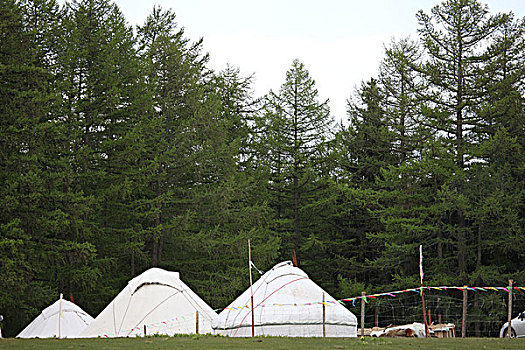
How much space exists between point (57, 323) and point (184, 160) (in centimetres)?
963

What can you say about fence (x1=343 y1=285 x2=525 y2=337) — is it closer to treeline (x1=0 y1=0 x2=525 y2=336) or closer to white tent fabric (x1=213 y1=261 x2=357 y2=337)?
treeline (x1=0 y1=0 x2=525 y2=336)

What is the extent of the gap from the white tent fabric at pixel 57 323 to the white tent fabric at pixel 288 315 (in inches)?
278

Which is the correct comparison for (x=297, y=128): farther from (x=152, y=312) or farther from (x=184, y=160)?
(x=152, y=312)

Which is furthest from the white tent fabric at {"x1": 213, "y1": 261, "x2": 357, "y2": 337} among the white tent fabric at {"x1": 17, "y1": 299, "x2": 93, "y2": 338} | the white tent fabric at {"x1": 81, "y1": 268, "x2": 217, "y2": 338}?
the white tent fabric at {"x1": 17, "y1": 299, "x2": 93, "y2": 338}

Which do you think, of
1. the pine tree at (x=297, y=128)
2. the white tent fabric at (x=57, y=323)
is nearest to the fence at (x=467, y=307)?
the pine tree at (x=297, y=128)

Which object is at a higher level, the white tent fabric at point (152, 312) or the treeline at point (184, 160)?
the treeline at point (184, 160)

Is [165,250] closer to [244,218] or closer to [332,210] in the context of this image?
[244,218]

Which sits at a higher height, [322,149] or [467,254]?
[322,149]

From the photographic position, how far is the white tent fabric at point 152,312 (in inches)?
786

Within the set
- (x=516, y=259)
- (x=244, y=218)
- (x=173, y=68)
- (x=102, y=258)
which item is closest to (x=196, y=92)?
(x=173, y=68)

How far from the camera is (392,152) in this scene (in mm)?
34094

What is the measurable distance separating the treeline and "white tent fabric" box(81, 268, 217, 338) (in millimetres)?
3728

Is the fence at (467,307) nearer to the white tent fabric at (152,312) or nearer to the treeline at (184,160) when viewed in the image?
the treeline at (184,160)

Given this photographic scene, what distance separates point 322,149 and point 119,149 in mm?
11883
